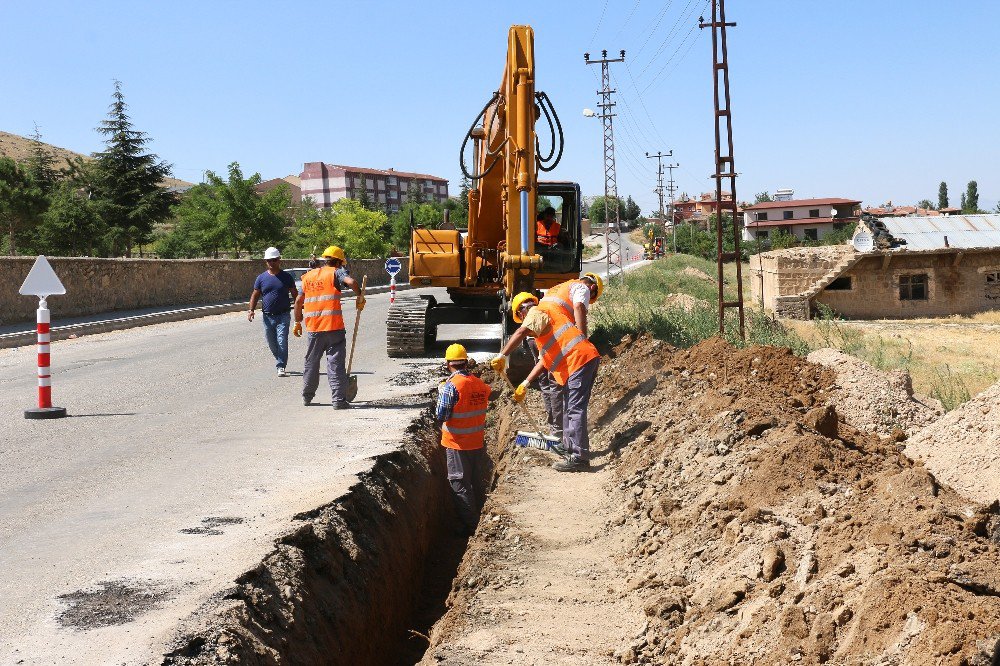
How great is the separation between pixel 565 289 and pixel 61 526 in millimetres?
4558

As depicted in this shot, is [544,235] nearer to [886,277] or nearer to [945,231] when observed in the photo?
[886,277]

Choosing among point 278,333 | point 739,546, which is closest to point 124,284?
point 278,333

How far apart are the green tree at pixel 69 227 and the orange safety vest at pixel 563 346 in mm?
44552

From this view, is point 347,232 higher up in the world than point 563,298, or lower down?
higher up

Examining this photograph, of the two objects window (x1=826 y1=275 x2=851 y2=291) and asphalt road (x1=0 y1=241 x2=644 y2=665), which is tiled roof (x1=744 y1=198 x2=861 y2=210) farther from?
asphalt road (x1=0 y1=241 x2=644 y2=665)

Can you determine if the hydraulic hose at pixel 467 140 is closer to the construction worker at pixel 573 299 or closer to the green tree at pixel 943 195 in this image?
the construction worker at pixel 573 299

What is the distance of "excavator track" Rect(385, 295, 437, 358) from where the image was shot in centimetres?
1517

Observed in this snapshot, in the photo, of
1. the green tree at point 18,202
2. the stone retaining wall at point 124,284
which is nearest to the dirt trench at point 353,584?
the stone retaining wall at point 124,284

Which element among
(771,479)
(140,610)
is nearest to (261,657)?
(140,610)

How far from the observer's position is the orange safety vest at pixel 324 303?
33.7 feet

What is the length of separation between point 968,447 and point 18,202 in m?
48.8

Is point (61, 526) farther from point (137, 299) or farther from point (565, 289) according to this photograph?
point (137, 299)

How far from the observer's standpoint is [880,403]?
8.66 meters

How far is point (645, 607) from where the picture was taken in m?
5.25
